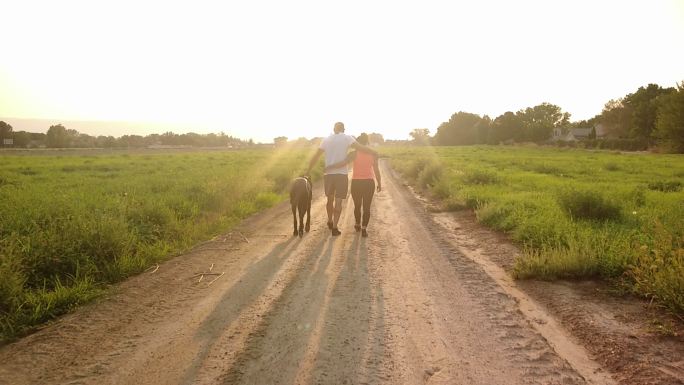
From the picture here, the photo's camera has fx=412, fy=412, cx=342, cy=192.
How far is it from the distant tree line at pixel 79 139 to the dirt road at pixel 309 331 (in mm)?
103716

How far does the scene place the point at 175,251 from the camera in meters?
7.24

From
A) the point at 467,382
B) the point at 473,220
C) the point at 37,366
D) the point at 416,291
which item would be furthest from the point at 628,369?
the point at 473,220

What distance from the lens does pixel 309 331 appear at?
13.0 feet

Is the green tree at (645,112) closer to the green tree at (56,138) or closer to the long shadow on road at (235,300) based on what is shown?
the long shadow on road at (235,300)

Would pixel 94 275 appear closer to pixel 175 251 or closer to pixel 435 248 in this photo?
pixel 175 251

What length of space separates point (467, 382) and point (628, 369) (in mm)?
1393

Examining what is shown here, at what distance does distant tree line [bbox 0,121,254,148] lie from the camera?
89375 mm

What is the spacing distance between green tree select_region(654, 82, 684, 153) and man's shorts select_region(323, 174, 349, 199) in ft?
170

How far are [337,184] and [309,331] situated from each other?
4.62 metres

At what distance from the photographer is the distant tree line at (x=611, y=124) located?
46.6 m

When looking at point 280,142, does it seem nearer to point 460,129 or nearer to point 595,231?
point 460,129

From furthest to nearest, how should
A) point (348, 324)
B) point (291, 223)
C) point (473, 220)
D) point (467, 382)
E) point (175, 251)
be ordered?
point (473, 220) < point (291, 223) < point (175, 251) < point (348, 324) < point (467, 382)

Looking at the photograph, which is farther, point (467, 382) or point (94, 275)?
point (94, 275)

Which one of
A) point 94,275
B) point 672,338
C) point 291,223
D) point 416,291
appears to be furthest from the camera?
point 291,223
